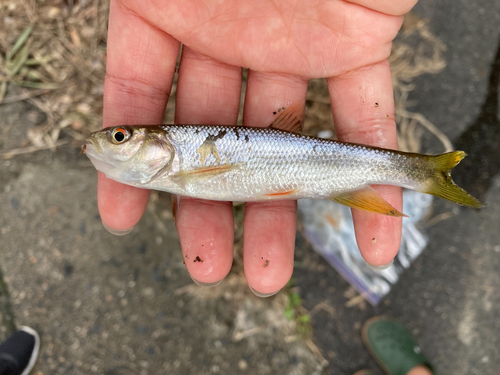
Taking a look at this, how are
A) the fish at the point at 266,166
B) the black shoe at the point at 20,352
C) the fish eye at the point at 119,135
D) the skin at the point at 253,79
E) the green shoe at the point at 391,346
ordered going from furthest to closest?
the green shoe at the point at 391,346
the black shoe at the point at 20,352
the skin at the point at 253,79
the fish at the point at 266,166
the fish eye at the point at 119,135

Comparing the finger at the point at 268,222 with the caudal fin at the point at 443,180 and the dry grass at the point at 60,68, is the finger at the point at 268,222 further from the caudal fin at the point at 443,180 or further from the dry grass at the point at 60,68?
the caudal fin at the point at 443,180

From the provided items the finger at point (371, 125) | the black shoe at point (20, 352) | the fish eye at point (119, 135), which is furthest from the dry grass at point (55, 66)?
the finger at point (371, 125)

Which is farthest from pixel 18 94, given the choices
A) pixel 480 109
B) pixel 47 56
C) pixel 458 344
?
pixel 458 344

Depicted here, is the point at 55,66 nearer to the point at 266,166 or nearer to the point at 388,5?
the point at 266,166

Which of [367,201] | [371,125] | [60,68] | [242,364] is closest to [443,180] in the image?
[367,201]

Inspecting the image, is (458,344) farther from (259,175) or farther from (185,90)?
(185,90)

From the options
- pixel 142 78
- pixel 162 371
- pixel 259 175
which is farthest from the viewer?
pixel 162 371
